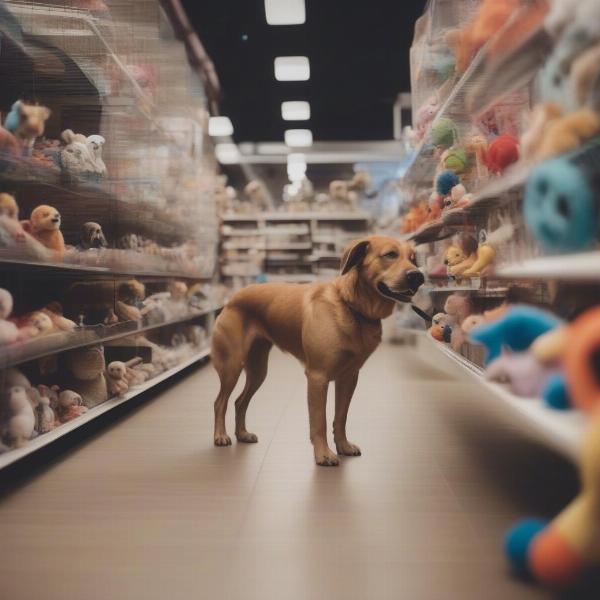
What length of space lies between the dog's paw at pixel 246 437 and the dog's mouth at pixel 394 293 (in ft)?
3.25

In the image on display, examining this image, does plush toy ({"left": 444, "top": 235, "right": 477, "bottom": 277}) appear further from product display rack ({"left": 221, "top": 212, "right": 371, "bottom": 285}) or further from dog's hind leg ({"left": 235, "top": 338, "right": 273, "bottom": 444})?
product display rack ({"left": 221, "top": 212, "right": 371, "bottom": 285})

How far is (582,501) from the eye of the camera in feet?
3.41

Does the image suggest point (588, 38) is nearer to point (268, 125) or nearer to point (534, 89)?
point (534, 89)

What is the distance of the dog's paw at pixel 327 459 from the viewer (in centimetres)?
229

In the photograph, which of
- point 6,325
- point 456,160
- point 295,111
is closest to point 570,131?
point 456,160

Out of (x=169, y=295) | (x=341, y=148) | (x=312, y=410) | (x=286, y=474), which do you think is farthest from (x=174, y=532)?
(x=341, y=148)

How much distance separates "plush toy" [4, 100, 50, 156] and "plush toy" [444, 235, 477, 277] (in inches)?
76.7

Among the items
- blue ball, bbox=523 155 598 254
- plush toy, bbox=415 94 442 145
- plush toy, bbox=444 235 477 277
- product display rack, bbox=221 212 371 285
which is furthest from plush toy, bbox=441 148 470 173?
product display rack, bbox=221 212 371 285

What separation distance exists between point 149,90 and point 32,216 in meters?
2.16

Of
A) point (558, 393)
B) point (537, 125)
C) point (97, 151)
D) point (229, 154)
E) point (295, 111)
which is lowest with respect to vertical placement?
point (558, 393)

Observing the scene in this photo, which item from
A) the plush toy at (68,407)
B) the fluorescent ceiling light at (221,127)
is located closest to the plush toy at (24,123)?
the plush toy at (68,407)

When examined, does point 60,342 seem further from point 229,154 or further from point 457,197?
point 229,154

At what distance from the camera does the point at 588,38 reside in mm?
1168

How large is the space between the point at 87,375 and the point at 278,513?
1.54 m
